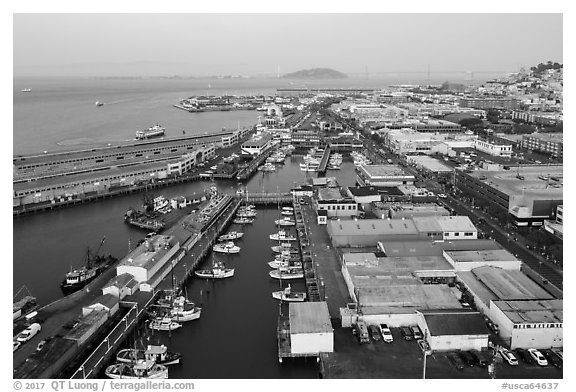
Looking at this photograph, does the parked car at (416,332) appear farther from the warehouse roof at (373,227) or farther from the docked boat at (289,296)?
the warehouse roof at (373,227)

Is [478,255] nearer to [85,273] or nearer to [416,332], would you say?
[416,332]

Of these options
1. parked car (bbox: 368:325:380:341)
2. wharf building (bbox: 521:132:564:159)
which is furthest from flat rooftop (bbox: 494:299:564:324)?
wharf building (bbox: 521:132:564:159)

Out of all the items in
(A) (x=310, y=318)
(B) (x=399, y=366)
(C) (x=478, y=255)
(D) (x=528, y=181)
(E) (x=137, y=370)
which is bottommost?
(E) (x=137, y=370)

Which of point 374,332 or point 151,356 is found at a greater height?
point 374,332

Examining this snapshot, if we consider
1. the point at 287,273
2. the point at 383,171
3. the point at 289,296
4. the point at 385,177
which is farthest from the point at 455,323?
the point at 383,171

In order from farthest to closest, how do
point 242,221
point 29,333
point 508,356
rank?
point 242,221 < point 29,333 < point 508,356

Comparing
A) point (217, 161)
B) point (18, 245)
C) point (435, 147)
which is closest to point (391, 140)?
point (435, 147)

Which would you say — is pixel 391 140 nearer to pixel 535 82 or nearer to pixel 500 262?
pixel 500 262

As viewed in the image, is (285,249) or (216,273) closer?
(216,273)
